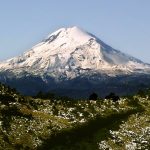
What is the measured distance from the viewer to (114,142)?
2338 inches

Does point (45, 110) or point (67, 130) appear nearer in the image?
point (67, 130)

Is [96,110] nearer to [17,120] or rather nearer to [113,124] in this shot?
[113,124]

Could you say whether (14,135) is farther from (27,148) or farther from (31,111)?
(31,111)

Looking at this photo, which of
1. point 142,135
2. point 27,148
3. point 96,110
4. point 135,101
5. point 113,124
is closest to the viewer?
point 27,148

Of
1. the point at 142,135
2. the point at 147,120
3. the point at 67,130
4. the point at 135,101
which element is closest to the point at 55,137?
the point at 67,130

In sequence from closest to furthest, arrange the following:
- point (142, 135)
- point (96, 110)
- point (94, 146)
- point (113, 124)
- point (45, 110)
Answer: point (94, 146) → point (142, 135) → point (113, 124) → point (45, 110) → point (96, 110)

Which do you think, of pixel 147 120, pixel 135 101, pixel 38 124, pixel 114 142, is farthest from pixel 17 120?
pixel 135 101

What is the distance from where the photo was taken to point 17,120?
63.9m

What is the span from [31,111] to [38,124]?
7.69 m

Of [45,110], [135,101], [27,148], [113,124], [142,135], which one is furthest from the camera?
[135,101]

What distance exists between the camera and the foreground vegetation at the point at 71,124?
57.1 m

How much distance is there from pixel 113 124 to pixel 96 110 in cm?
1165

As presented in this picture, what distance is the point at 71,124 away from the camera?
69438 mm

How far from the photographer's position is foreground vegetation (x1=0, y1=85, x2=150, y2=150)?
57062 millimetres
